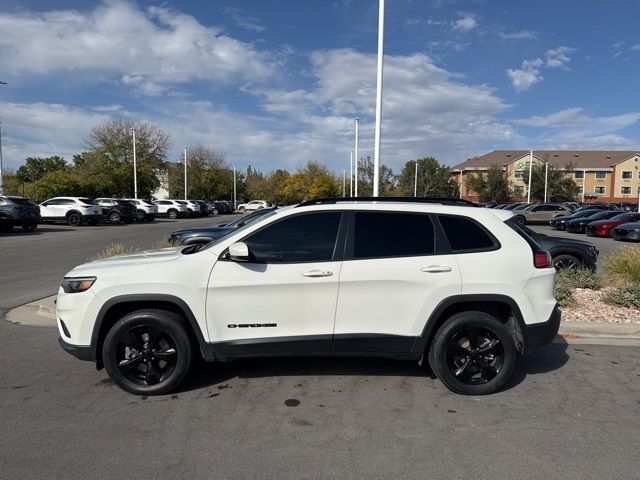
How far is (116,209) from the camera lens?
3200 cm

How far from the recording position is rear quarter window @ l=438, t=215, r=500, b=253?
413 centimetres

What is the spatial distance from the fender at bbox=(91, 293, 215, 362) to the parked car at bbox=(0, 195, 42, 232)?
21.6m

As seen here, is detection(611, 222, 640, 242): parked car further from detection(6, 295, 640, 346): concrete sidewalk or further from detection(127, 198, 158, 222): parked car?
detection(127, 198, 158, 222): parked car

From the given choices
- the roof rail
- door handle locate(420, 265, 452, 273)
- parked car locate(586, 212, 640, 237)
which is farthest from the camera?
parked car locate(586, 212, 640, 237)

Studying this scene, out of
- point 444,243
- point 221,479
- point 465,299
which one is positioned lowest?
point 221,479

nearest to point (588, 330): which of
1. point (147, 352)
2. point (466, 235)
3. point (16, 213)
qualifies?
point (466, 235)

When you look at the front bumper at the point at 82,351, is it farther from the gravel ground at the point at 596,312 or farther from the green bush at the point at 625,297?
the green bush at the point at 625,297

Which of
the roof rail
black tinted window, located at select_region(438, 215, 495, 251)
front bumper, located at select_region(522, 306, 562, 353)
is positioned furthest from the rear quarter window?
front bumper, located at select_region(522, 306, 562, 353)

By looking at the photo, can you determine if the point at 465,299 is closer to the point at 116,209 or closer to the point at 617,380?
the point at 617,380

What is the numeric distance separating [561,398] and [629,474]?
3.88ft

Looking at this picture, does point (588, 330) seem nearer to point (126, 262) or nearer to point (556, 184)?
point (126, 262)

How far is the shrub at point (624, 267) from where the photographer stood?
26.5ft

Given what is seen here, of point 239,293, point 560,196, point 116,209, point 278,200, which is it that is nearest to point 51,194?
point 116,209

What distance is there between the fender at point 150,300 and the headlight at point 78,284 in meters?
0.23
